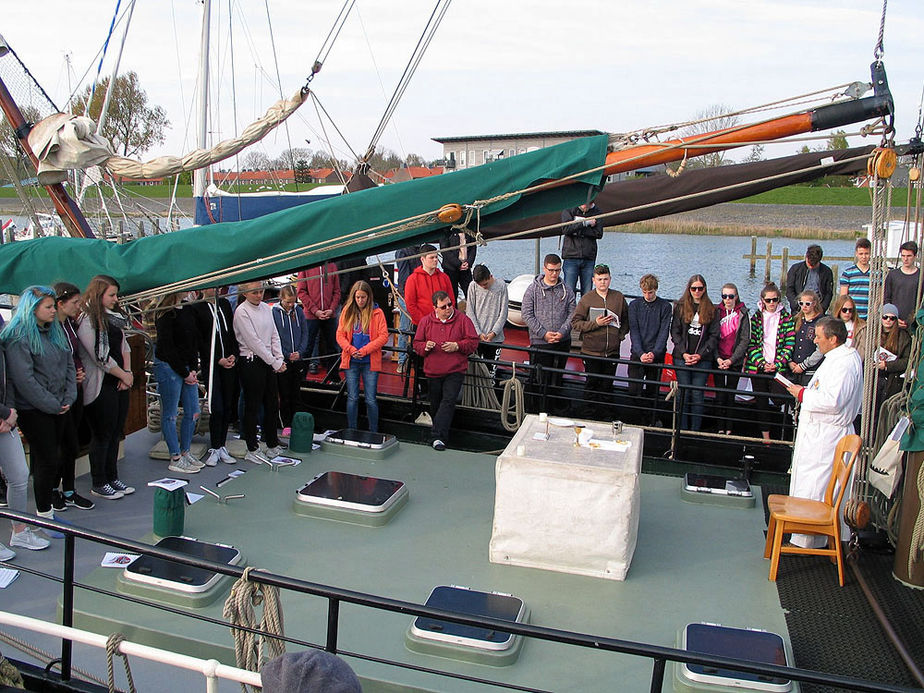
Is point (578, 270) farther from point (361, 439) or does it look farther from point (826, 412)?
point (826, 412)

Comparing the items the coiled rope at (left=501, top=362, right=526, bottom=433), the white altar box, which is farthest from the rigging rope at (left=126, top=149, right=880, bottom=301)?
the coiled rope at (left=501, top=362, right=526, bottom=433)

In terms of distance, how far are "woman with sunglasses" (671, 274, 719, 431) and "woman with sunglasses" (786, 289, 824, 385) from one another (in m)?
0.67

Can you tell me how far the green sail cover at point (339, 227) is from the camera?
4641mm

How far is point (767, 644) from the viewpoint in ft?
11.6

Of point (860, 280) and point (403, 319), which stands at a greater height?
point (860, 280)

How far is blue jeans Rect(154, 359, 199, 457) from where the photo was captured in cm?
572

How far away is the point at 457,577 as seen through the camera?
14.6ft

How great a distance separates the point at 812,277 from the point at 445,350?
4.61m

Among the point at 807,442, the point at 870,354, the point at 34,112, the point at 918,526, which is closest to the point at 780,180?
the point at 870,354

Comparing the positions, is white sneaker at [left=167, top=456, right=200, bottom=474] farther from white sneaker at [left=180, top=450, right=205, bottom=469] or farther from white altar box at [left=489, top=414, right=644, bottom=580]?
white altar box at [left=489, top=414, right=644, bottom=580]

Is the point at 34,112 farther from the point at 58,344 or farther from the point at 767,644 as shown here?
the point at 767,644

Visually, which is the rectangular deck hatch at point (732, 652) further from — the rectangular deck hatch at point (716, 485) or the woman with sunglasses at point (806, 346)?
the woman with sunglasses at point (806, 346)

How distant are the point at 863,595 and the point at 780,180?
2587 mm

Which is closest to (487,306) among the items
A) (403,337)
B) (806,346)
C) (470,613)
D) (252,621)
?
(403,337)
